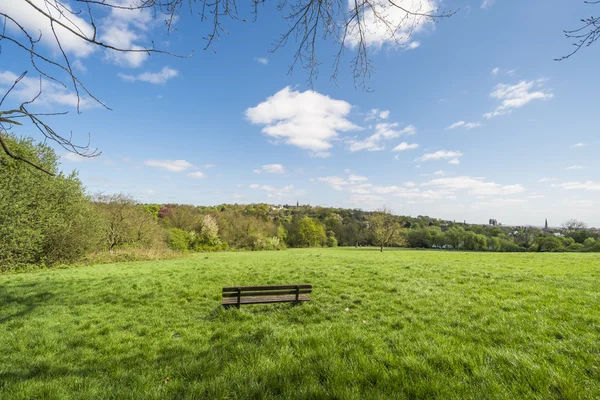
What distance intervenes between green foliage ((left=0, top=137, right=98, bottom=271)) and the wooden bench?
13.9 meters

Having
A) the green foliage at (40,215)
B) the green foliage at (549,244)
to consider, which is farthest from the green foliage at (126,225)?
the green foliage at (549,244)

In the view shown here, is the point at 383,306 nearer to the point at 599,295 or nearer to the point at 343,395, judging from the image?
the point at 343,395

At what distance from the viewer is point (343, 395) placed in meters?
3.15

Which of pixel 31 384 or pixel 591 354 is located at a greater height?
pixel 591 354

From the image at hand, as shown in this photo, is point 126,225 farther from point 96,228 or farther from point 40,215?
point 40,215

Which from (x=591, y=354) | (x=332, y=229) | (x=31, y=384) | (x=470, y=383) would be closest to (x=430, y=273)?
(x=591, y=354)

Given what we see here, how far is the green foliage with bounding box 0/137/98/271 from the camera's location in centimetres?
1661

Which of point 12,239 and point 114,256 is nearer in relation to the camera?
point 12,239

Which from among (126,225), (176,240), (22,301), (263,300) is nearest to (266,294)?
(263,300)

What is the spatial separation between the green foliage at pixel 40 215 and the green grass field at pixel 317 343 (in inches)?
448

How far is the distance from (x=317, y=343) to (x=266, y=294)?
129 inches

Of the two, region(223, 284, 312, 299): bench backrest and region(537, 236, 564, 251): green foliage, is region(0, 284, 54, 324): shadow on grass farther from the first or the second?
region(537, 236, 564, 251): green foliage

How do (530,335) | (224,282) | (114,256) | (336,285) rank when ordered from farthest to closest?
1. (114,256)
2. (224,282)
3. (336,285)
4. (530,335)

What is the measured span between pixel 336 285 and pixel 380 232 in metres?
40.3
